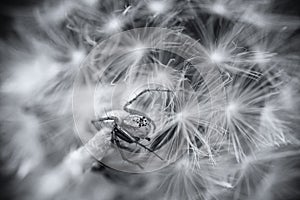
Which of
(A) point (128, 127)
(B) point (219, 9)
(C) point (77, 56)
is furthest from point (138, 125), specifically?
(B) point (219, 9)

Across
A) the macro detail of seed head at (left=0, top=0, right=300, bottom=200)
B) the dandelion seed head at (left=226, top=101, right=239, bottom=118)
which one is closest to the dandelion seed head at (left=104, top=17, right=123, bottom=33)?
the macro detail of seed head at (left=0, top=0, right=300, bottom=200)

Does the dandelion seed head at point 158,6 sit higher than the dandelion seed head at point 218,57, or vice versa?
the dandelion seed head at point 158,6

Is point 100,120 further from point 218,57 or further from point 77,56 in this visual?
point 218,57

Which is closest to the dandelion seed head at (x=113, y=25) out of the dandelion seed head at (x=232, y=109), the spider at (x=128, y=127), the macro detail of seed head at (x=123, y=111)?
the macro detail of seed head at (x=123, y=111)

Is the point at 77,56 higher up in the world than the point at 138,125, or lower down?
higher up

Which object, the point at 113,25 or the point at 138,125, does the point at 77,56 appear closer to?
the point at 113,25

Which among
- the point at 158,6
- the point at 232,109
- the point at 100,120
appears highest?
the point at 158,6

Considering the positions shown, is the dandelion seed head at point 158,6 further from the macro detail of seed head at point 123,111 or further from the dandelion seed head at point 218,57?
the dandelion seed head at point 218,57

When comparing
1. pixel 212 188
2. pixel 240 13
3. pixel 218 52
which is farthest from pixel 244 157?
pixel 240 13

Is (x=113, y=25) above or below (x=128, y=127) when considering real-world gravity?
above
